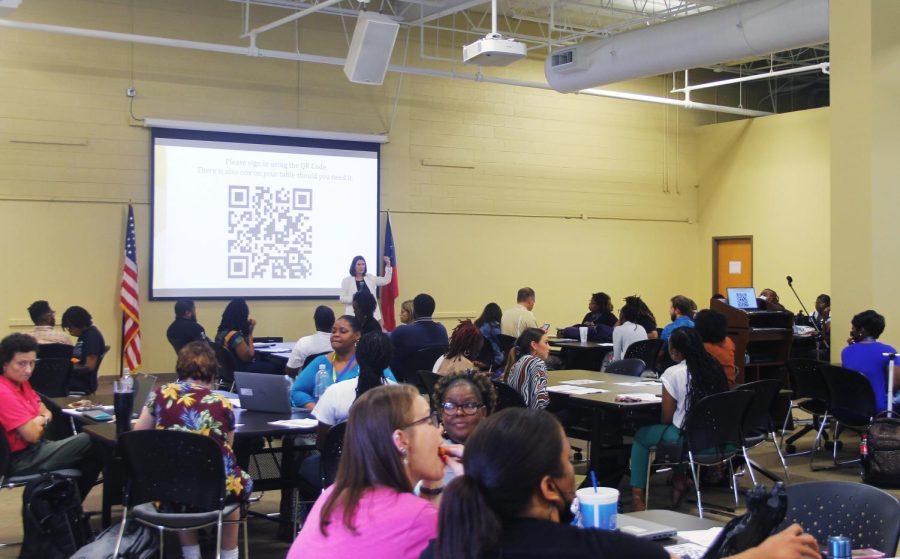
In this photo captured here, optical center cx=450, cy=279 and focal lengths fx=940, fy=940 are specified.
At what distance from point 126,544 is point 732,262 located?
12.7m

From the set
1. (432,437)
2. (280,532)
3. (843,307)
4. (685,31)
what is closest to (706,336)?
(843,307)

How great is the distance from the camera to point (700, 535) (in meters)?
2.64

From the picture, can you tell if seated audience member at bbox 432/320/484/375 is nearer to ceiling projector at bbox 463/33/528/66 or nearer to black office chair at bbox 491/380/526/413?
black office chair at bbox 491/380/526/413

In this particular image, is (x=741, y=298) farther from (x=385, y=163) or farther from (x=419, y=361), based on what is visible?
(x=419, y=361)

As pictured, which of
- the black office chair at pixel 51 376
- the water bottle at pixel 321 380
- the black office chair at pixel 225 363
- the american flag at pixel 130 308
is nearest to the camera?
the water bottle at pixel 321 380

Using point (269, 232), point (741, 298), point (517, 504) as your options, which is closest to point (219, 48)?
point (269, 232)

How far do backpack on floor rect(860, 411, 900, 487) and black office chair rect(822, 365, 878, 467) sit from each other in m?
0.27

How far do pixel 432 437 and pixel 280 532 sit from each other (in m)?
2.95

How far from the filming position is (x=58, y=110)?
10.4m

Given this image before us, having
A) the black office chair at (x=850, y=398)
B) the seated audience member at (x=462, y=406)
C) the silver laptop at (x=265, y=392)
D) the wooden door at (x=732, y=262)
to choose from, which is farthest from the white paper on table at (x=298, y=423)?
the wooden door at (x=732, y=262)

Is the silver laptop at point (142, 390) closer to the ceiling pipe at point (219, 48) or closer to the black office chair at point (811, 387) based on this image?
the black office chair at point (811, 387)

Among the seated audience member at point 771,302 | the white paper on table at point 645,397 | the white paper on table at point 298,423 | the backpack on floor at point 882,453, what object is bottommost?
the backpack on floor at point 882,453

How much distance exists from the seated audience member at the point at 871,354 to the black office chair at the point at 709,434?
5.78ft

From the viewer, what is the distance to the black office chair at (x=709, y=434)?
205 inches
